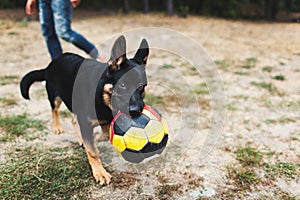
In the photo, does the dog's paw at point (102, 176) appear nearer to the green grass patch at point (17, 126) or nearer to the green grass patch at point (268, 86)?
the green grass patch at point (17, 126)

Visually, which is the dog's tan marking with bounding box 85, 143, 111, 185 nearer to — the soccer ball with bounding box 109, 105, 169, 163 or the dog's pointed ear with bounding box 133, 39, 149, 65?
the soccer ball with bounding box 109, 105, 169, 163

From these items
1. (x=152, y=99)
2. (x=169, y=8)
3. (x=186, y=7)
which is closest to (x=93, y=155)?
(x=152, y=99)

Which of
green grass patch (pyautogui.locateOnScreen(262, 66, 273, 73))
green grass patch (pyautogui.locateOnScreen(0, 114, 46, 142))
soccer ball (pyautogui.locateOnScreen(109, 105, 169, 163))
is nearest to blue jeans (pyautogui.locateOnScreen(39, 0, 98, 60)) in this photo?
green grass patch (pyautogui.locateOnScreen(0, 114, 46, 142))

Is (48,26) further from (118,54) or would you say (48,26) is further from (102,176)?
(102,176)

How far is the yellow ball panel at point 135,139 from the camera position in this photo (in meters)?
2.43

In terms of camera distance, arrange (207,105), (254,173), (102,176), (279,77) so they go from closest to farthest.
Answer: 1. (102,176)
2. (254,173)
3. (207,105)
4. (279,77)

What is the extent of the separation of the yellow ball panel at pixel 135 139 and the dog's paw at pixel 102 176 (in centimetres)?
55

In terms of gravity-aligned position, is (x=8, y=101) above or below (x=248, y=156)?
above

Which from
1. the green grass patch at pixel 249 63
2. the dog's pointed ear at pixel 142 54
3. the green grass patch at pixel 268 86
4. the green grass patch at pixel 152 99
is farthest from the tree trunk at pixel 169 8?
the dog's pointed ear at pixel 142 54

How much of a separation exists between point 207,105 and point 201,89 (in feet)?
2.12

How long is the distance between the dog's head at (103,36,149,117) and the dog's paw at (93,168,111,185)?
23.7 inches

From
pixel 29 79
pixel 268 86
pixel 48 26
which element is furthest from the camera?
pixel 268 86

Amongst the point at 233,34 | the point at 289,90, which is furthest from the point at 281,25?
the point at 289,90

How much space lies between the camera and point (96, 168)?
288 cm
